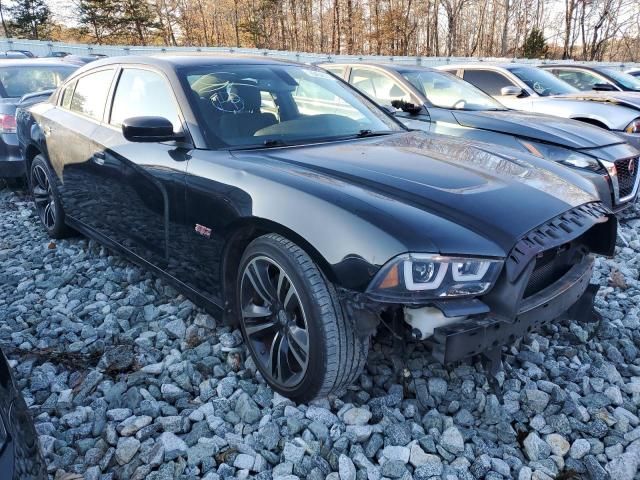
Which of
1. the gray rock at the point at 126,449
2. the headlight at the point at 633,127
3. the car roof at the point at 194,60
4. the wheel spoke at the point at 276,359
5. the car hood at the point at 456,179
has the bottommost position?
the gray rock at the point at 126,449

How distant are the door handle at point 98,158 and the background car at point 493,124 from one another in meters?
3.30

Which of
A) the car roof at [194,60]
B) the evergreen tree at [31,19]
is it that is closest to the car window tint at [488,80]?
the car roof at [194,60]

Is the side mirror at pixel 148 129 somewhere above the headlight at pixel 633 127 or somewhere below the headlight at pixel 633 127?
above

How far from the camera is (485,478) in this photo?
194 cm

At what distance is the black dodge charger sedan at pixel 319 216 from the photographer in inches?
74.1

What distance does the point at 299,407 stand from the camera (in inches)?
89.7

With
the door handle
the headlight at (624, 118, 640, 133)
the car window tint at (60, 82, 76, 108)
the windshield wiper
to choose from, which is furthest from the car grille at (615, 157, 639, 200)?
the car window tint at (60, 82, 76, 108)

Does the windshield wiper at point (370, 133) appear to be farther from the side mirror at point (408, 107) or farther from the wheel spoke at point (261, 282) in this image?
the side mirror at point (408, 107)

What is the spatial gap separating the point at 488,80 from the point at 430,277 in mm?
6522

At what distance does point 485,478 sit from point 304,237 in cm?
114

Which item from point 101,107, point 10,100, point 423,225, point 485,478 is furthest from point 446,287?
point 10,100

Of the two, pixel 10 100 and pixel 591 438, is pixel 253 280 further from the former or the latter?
pixel 10 100

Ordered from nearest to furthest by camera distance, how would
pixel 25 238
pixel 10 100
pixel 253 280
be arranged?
pixel 253 280, pixel 25 238, pixel 10 100

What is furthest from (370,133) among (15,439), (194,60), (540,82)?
(540,82)
